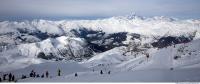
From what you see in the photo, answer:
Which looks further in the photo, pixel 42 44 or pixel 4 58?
pixel 42 44

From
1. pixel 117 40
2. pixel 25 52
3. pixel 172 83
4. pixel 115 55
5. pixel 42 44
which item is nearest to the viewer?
pixel 172 83

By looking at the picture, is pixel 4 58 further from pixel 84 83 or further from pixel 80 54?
pixel 84 83

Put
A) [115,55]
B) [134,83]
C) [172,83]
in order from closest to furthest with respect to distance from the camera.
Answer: [172,83] < [134,83] < [115,55]

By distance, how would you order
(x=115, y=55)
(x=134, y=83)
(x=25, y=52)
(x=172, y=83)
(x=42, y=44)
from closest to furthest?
(x=172, y=83) → (x=134, y=83) → (x=115, y=55) → (x=25, y=52) → (x=42, y=44)

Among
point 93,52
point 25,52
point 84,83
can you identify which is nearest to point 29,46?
point 25,52

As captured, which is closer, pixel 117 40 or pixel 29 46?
pixel 29 46

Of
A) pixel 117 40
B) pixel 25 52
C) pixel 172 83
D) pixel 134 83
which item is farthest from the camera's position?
pixel 117 40

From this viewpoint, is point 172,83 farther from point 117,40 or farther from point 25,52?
point 117,40

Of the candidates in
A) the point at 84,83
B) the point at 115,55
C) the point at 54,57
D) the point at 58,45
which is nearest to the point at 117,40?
the point at 58,45
